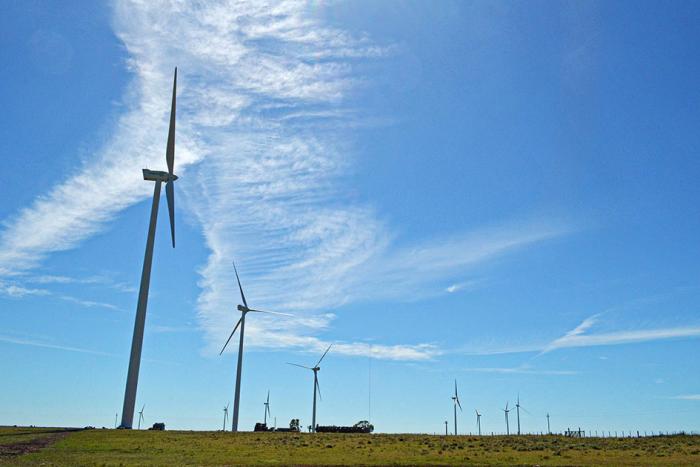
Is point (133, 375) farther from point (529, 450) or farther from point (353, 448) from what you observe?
point (529, 450)

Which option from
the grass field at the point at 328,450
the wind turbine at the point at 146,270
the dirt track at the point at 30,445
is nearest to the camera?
the dirt track at the point at 30,445

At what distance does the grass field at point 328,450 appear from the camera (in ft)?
179

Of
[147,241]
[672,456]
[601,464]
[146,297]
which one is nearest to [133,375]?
[146,297]

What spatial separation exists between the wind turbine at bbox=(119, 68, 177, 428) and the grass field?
12108 millimetres

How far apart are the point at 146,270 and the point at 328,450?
1987 inches

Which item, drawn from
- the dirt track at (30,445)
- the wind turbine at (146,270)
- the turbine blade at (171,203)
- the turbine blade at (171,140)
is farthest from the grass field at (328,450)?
the turbine blade at (171,140)

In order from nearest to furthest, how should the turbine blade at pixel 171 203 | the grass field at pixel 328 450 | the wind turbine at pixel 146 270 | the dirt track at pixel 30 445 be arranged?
the dirt track at pixel 30 445
the grass field at pixel 328 450
the wind turbine at pixel 146 270
the turbine blade at pixel 171 203

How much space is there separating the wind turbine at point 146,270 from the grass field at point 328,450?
39.7 feet

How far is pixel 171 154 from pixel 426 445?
72477 millimetres

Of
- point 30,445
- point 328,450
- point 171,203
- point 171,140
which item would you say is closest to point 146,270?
point 171,203

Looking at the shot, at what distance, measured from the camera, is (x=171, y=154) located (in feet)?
374

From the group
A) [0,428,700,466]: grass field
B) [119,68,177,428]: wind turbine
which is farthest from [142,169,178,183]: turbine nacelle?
[0,428,700,466]: grass field

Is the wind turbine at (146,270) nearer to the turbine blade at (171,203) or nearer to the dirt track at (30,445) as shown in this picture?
the turbine blade at (171,203)

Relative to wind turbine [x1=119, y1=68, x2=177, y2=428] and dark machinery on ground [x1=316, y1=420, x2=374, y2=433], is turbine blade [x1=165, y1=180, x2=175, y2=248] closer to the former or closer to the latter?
wind turbine [x1=119, y1=68, x2=177, y2=428]
